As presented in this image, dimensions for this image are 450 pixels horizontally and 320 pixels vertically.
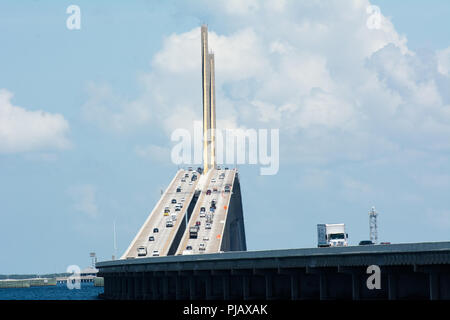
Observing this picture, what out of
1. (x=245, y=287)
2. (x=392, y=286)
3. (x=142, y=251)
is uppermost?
(x=142, y=251)

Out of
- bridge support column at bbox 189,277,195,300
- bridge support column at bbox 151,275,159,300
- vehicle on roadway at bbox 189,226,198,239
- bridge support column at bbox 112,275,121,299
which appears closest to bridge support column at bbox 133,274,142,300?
bridge support column at bbox 151,275,159,300

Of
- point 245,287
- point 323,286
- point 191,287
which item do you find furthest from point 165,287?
point 323,286

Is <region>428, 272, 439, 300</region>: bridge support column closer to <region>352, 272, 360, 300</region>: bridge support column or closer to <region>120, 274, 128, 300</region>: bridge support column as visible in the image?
<region>352, 272, 360, 300</region>: bridge support column

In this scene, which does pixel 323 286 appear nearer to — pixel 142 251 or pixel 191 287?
pixel 191 287

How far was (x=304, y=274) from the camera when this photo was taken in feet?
292

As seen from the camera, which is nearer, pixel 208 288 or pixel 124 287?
pixel 208 288

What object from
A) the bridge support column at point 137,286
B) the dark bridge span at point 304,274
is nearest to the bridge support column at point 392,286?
the dark bridge span at point 304,274

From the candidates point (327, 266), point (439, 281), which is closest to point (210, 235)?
point (327, 266)

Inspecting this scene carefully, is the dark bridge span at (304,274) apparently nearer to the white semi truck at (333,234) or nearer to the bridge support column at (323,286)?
the bridge support column at (323,286)

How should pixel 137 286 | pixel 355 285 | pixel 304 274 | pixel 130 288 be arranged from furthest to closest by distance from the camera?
pixel 130 288
pixel 137 286
pixel 304 274
pixel 355 285
